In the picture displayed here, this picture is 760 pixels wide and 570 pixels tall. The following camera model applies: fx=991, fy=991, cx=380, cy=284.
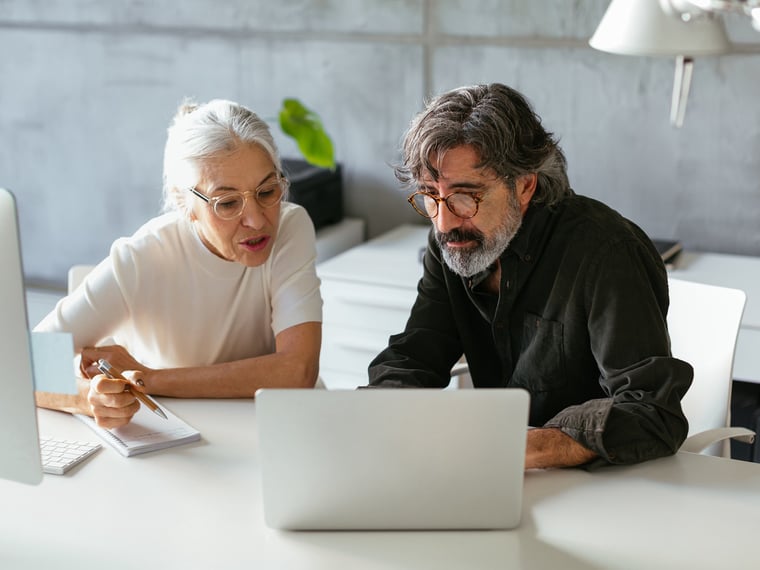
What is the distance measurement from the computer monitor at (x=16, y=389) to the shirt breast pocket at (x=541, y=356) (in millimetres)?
982

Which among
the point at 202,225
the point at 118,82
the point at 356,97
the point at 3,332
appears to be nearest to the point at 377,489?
the point at 3,332

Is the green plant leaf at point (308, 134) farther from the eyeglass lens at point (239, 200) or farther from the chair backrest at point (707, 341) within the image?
the chair backrest at point (707, 341)

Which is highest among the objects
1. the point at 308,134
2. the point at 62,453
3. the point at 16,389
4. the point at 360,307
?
the point at 308,134

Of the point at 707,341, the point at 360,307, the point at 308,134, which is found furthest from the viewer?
the point at 308,134

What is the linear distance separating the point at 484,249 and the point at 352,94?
6.30 ft

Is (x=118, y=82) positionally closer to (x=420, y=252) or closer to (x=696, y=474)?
(x=420, y=252)

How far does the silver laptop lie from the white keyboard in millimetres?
448

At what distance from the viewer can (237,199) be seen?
2131mm

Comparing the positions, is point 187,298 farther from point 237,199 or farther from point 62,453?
point 62,453

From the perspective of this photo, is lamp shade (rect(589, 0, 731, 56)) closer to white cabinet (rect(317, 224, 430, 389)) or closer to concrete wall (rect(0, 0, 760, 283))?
concrete wall (rect(0, 0, 760, 283))

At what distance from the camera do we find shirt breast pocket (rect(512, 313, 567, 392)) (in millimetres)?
1971

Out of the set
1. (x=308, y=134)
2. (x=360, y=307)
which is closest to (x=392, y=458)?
(x=360, y=307)

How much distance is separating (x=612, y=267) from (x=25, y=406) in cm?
106

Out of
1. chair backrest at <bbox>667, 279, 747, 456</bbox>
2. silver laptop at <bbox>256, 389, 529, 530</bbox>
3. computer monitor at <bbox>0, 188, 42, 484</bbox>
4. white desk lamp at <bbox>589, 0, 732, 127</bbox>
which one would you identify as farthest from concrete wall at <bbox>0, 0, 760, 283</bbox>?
computer monitor at <bbox>0, 188, 42, 484</bbox>
